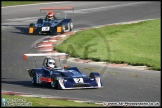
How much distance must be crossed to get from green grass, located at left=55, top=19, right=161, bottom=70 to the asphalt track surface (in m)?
1.31

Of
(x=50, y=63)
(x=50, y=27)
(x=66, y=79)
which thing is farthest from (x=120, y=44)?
(x=66, y=79)

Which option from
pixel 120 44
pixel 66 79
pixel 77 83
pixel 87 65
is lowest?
pixel 77 83

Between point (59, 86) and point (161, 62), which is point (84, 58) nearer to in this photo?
point (161, 62)

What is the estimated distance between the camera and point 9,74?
2006 centimetres

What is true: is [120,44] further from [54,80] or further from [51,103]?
[51,103]

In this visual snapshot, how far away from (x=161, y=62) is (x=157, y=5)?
17155 mm

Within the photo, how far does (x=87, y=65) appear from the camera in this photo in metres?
22.0

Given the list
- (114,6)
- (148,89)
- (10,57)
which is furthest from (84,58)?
(114,6)

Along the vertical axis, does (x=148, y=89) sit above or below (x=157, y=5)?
below

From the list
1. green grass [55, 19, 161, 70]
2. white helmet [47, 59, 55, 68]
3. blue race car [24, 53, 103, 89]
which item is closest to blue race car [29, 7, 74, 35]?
green grass [55, 19, 161, 70]

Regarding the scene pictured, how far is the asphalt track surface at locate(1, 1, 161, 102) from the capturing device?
16.8 m

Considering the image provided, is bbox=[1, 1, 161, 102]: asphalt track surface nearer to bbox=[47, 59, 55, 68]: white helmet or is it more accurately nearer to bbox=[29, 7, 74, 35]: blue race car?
bbox=[29, 7, 74, 35]: blue race car

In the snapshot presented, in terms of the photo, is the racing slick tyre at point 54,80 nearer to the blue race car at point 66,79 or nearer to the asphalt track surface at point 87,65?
the blue race car at point 66,79

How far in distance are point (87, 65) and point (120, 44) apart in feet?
14.0
